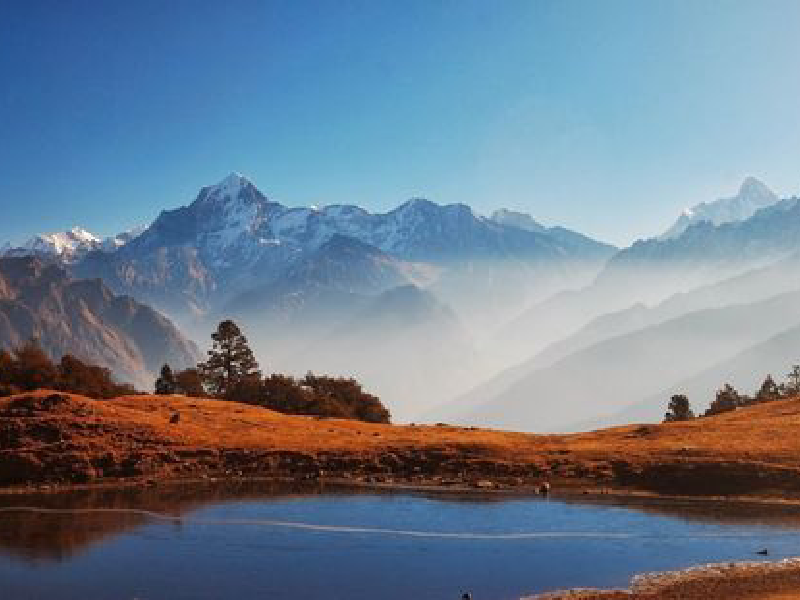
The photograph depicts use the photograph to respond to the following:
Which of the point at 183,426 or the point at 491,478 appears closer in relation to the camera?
the point at 491,478

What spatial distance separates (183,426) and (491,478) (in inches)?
1390

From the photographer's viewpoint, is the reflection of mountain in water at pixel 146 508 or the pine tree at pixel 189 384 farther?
the pine tree at pixel 189 384

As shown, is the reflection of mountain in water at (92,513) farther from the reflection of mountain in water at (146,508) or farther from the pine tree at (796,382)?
the pine tree at (796,382)

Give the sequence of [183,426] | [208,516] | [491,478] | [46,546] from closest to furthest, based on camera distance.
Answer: [46,546] → [208,516] → [491,478] → [183,426]

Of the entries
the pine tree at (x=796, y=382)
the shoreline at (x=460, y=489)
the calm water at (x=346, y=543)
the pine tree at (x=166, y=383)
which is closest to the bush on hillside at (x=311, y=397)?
the pine tree at (x=166, y=383)

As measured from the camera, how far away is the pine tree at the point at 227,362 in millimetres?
175125

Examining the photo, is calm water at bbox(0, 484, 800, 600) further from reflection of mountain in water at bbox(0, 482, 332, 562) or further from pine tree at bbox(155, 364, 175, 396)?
pine tree at bbox(155, 364, 175, 396)

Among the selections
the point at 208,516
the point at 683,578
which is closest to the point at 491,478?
the point at 208,516

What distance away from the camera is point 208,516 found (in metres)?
63.6

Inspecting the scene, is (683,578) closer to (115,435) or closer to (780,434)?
(780,434)

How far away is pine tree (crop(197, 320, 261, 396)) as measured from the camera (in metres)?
175

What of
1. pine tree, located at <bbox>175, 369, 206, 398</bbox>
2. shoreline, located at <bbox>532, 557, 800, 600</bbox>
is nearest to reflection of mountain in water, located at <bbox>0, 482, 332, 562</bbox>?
shoreline, located at <bbox>532, 557, 800, 600</bbox>

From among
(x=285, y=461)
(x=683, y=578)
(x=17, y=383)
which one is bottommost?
(x=683, y=578)

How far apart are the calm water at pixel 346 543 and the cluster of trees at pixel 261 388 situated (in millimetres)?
71484
